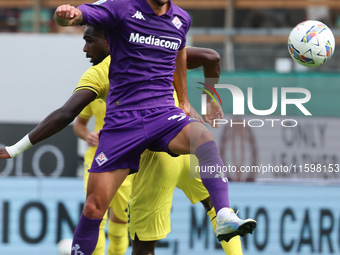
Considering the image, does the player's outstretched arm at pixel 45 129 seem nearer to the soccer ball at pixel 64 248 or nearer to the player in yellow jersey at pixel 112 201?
the player in yellow jersey at pixel 112 201

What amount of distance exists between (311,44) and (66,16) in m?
2.25

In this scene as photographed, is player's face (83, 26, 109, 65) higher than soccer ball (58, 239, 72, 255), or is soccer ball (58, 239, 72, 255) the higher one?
player's face (83, 26, 109, 65)

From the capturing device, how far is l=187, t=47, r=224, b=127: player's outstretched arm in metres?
5.29

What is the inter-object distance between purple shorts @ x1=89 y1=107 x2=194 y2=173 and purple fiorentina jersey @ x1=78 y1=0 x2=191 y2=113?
0.07 m

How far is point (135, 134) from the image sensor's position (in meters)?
4.48

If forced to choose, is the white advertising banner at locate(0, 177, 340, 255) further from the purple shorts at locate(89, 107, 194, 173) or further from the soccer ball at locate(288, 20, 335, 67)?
the purple shorts at locate(89, 107, 194, 173)

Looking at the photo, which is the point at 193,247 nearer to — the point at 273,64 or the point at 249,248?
the point at 249,248

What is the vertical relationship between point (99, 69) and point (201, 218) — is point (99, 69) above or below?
above

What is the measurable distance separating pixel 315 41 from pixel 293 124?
330 cm

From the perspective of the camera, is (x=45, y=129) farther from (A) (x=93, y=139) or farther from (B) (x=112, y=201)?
(B) (x=112, y=201)

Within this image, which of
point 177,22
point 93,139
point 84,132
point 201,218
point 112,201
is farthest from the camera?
point 201,218

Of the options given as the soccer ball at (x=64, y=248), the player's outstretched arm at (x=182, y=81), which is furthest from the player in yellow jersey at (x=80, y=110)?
the soccer ball at (x=64, y=248)

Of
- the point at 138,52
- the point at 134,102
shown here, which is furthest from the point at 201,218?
the point at 138,52

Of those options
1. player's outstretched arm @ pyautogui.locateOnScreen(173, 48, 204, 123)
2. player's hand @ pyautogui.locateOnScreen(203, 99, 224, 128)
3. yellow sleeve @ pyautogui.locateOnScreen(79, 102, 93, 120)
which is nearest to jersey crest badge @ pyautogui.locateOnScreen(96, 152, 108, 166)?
player's outstretched arm @ pyautogui.locateOnScreen(173, 48, 204, 123)
